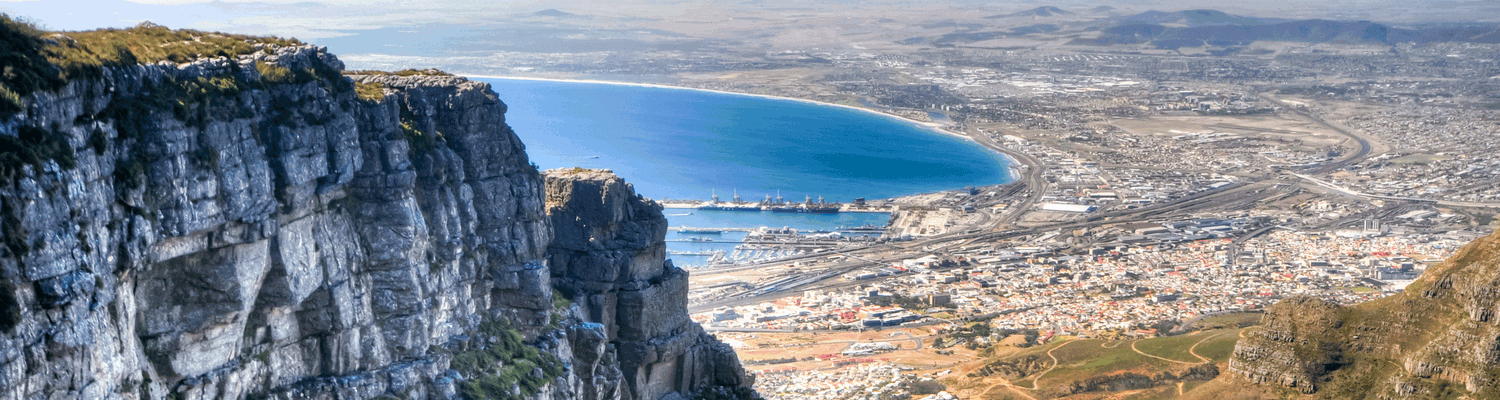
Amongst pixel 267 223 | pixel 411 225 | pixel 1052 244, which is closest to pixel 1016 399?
pixel 411 225

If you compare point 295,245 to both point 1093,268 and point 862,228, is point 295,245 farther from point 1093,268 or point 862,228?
point 862,228

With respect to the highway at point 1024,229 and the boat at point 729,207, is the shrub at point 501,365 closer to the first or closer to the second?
the highway at point 1024,229

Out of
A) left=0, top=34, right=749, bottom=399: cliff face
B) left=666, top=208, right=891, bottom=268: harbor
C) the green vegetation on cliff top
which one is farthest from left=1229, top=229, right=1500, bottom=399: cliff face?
left=666, top=208, right=891, bottom=268: harbor

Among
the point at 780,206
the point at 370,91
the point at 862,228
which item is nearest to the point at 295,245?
the point at 370,91

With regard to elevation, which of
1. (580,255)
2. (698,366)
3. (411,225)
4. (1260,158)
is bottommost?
(1260,158)

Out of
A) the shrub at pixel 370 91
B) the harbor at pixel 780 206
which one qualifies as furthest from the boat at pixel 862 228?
the shrub at pixel 370 91

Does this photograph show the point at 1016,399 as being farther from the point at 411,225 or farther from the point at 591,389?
the point at 411,225
